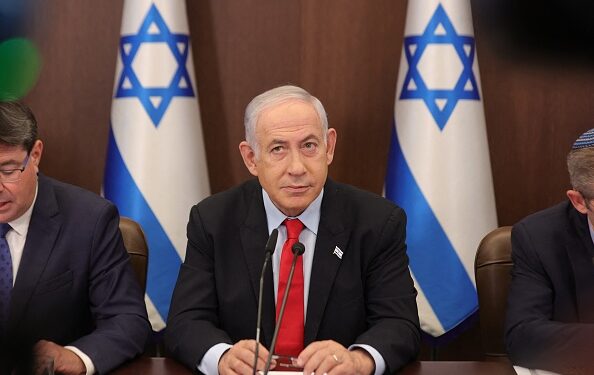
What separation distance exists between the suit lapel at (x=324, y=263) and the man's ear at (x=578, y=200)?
67cm

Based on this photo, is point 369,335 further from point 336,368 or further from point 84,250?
point 84,250

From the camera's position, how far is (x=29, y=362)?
1019 millimetres

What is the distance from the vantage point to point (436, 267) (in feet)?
12.7

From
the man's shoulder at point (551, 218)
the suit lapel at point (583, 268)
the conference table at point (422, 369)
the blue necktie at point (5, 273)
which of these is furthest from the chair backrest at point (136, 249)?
the suit lapel at point (583, 268)

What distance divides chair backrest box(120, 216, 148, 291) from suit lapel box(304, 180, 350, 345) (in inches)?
24.7

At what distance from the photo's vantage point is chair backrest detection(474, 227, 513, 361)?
2.92 metres

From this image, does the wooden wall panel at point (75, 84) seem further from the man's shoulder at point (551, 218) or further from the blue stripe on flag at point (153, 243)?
the man's shoulder at point (551, 218)

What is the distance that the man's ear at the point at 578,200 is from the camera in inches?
104

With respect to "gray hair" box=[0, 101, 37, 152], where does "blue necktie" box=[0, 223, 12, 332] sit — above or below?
below

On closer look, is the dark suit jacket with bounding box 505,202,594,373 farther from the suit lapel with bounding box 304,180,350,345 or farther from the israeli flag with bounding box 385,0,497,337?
the israeli flag with bounding box 385,0,497,337

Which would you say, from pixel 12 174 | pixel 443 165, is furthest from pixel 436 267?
pixel 12 174

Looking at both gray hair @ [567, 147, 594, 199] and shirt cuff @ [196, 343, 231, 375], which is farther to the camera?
gray hair @ [567, 147, 594, 199]

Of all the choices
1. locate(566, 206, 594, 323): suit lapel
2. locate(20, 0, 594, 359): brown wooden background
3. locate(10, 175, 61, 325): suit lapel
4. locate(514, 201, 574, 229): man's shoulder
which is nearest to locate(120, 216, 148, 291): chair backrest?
locate(10, 175, 61, 325): suit lapel

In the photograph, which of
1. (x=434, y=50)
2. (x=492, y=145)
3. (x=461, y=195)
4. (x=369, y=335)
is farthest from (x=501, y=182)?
(x=369, y=335)
